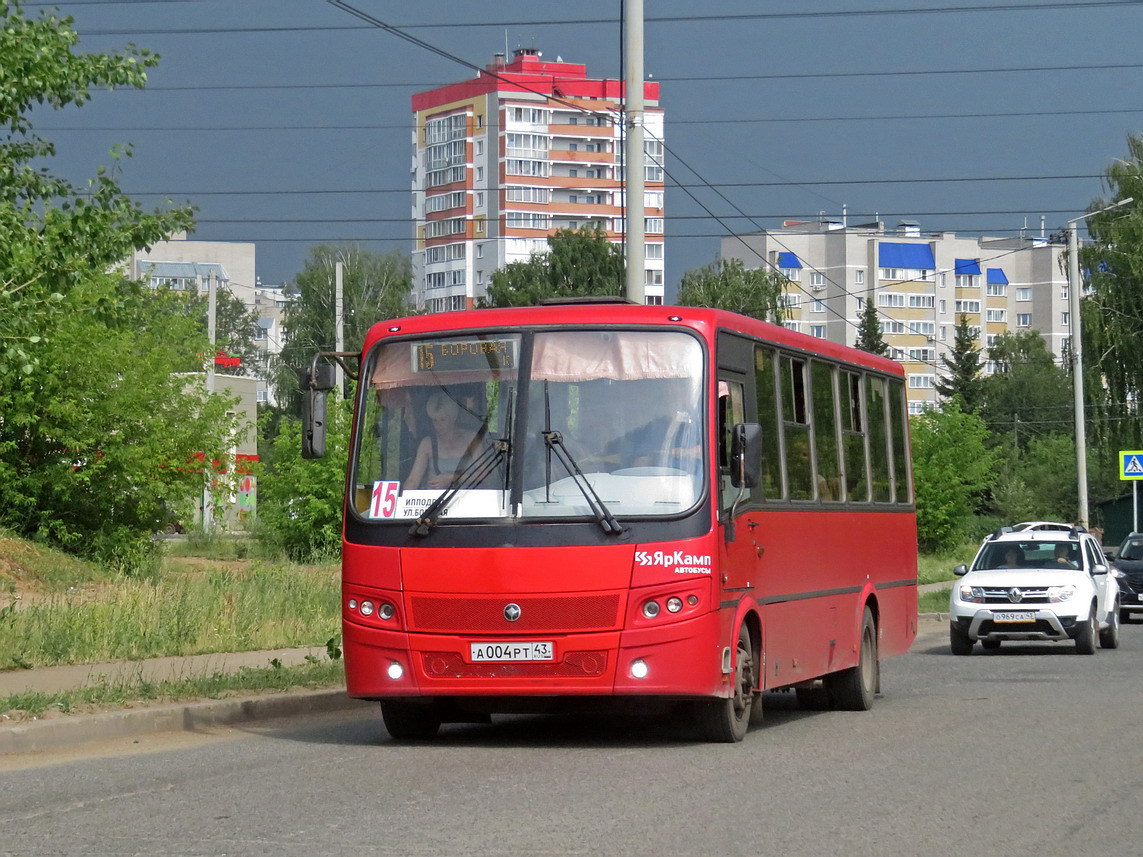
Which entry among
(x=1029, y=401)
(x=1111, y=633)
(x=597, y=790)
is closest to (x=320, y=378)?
(x=597, y=790)

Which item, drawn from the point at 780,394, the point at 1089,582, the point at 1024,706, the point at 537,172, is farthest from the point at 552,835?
the point at 537,172

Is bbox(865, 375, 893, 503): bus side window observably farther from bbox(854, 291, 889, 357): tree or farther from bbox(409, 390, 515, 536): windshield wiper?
bbox(854, 291, 889, 357): tree

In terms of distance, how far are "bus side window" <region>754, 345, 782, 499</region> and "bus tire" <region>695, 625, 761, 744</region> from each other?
1.12 m

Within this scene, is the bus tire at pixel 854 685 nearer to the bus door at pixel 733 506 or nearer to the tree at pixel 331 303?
the bus door at pixel 733 506

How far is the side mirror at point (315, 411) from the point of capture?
40.4 feet

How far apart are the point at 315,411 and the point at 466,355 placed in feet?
3.50

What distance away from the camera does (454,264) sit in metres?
146

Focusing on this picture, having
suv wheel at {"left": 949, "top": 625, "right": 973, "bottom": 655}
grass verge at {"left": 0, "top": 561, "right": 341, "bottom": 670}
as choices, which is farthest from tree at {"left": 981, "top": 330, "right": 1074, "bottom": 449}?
grass verge at {"left": 0, "top": 561, "right": 341, "bottom": 670}

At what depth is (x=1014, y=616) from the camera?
24.4 meters

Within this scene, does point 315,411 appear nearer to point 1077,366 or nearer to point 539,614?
point 539,614

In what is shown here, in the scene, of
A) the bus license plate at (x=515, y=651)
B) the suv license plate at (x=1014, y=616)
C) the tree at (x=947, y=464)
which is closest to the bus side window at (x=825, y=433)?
the bus license plate at (x=515, y=651)

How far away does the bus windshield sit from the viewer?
11.8 m

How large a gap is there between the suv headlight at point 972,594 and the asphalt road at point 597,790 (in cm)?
970

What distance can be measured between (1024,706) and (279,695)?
6187mm
